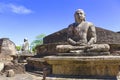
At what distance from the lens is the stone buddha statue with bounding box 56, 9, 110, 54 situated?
5312 millimetres

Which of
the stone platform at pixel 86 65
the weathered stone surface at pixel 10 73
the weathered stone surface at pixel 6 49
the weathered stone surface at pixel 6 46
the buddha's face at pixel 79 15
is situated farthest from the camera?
the weathered stone surface at pixel 6 46

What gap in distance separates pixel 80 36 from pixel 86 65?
2.75 ft

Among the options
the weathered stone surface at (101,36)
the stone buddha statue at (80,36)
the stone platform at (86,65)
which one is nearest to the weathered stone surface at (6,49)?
the weathered stone surface at (101,36)

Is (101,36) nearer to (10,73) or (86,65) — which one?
(10,73)

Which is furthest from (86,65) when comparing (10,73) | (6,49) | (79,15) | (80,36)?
(6,49)

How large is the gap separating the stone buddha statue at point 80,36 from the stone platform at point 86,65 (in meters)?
0.32

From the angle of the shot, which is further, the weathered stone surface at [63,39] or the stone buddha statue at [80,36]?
the weathered stone surface at [63,39]

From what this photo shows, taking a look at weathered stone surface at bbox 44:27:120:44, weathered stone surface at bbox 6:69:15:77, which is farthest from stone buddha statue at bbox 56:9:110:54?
weathered stone surface at bbox 44:27:120:44

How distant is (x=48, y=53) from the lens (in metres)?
13.6

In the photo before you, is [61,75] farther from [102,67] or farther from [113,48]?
[113,48]

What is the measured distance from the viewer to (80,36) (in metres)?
5.59

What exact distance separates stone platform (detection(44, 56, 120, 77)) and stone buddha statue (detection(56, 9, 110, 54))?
324mm

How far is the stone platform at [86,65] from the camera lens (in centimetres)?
485

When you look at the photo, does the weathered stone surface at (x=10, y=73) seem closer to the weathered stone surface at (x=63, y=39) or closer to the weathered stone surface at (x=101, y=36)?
the weathered stone surface at (x=63, y=39)
